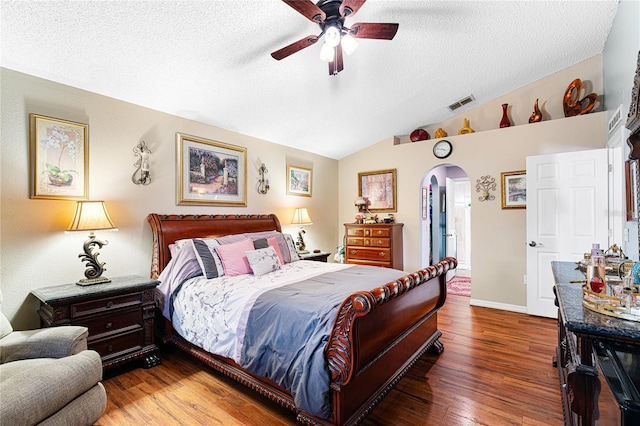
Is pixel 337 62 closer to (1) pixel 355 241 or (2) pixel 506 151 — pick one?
(2) pixel 506 151

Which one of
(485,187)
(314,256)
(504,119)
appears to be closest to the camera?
(504,119)

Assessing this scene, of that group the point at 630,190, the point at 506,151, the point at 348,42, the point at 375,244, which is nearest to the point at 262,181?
the point at 375,244

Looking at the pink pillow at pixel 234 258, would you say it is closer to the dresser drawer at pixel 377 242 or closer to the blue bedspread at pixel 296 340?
the blue bedspread at pixel 296 340

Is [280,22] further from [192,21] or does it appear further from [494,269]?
[494,269]

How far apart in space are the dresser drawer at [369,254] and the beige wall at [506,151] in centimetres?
79

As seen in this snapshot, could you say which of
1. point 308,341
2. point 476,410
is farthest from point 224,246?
point 476,410

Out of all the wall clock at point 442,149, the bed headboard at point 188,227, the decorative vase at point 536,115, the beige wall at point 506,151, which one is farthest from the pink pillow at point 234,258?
the decorative vase at point 536,115

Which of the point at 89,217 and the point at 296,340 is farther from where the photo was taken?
the point at 89,217

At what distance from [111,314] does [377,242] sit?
359 centimetres

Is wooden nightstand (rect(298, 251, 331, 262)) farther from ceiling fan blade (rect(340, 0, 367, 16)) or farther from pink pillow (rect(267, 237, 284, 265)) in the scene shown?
ceiling fan blade (rect(340, 0, 367, 16))

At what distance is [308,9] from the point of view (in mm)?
1786

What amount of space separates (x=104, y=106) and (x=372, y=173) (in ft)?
13.1

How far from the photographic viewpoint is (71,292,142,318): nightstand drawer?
2.21 m

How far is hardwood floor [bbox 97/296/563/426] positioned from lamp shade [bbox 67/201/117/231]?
1243 millimetres
